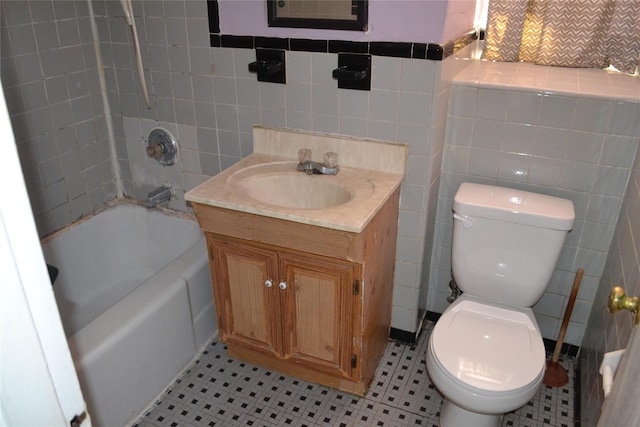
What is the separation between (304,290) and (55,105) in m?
1.39

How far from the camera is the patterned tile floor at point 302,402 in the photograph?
77.4 inches

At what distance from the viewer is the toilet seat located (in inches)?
64.4

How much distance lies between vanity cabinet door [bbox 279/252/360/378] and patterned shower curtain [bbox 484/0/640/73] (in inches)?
50.6

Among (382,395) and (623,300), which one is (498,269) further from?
(623,300)

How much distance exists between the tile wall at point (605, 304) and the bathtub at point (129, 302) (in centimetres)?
154

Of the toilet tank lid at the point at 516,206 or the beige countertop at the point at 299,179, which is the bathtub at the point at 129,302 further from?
the toilet tank lid at the point at 516,206

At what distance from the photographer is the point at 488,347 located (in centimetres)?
175

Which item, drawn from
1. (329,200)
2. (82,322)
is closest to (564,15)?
(329,200)

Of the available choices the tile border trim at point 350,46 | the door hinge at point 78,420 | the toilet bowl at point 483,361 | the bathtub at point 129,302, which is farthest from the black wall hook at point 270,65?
the door hinge at point 78,420

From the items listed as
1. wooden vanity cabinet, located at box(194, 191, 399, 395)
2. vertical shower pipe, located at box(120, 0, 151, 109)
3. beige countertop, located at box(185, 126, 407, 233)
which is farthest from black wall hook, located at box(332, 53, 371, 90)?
vertical shower pipe, located at box(120, 0, 151, 109)

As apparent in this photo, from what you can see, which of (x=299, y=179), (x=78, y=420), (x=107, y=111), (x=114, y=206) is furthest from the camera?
(x=114, y=206)

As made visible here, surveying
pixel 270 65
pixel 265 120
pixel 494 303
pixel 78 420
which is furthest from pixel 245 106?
pixel 78 420

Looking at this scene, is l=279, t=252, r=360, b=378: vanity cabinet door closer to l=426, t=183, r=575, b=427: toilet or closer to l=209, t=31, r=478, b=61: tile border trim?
l=426, t=183, r=575, b=427: toilet

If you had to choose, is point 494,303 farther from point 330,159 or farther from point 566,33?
point 566,33
